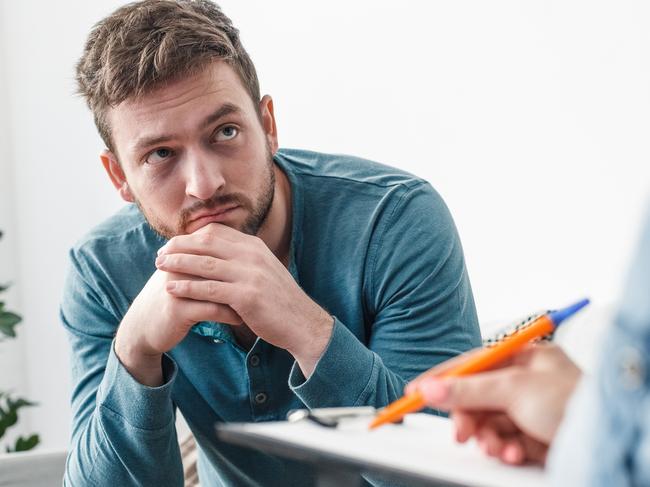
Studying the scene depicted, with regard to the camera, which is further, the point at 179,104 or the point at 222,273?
the point at 179,104

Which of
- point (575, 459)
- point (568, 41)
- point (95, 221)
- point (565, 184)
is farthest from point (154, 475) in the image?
point (95, 221)

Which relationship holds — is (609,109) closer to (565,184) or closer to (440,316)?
(565,184)

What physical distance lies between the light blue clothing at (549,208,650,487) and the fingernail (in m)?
0.17

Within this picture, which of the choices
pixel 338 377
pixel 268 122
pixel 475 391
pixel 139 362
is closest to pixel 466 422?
pixel 475 391

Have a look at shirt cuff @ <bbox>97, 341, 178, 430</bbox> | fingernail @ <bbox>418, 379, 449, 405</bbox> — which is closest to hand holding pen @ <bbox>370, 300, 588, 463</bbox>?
fingernail @ <bbox>418, 379, 449, 405</bbox>

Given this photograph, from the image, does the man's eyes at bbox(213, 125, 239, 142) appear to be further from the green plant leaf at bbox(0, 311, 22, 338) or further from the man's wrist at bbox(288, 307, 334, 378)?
the green plant leaf at bbox(0, 311, 22, 338)

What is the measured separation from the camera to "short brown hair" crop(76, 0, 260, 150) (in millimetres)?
1356

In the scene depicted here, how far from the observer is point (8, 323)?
7.43 ft

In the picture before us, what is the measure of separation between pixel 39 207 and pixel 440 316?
7.03 feet

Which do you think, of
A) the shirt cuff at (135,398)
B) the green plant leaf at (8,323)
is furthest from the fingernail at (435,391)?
the green plant leaf at (8,323)

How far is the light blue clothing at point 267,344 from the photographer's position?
1337 millimetres

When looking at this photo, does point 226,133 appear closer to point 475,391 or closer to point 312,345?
point 312,345

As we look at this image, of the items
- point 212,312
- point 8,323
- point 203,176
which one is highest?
point 203,176

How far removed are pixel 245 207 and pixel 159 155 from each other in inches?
6.2
